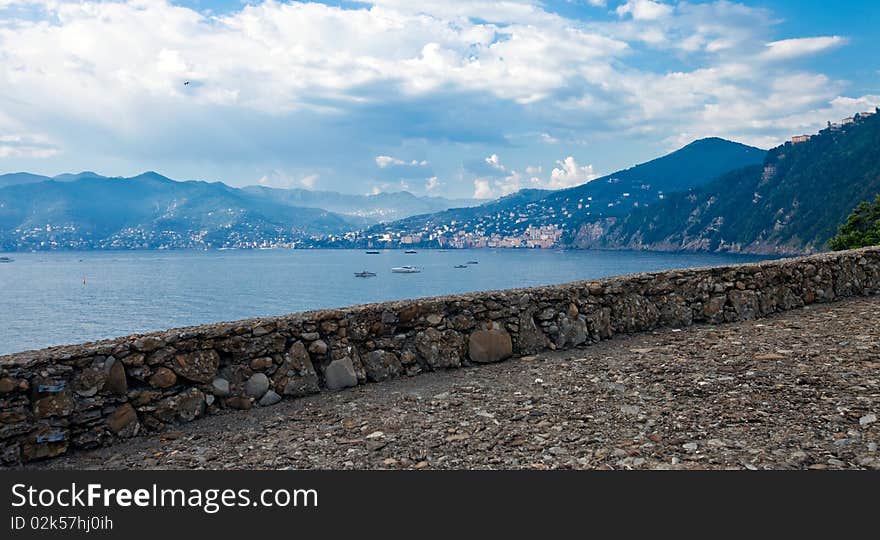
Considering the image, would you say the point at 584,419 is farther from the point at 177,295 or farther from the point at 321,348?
the point at 177,295

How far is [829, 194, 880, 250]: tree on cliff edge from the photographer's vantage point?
4334 cm

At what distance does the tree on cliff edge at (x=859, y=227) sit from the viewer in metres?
43.3

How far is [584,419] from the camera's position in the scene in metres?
5.34

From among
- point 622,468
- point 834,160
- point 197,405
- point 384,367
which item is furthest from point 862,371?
point 834,160

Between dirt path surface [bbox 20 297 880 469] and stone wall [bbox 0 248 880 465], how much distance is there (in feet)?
0.72

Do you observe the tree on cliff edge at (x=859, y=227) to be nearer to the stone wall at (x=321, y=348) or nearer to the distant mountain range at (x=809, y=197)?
the stone wall at (x=321, y=348)

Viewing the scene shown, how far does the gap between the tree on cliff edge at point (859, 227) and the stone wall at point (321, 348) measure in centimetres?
4152

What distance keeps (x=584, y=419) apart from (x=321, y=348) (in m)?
2.79

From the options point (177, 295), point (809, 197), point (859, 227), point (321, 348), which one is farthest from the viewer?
point (809, 197)

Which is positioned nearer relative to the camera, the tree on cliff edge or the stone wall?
the stone wall

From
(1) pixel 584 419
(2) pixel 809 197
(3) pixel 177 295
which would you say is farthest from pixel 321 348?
(2) pixel 809 197

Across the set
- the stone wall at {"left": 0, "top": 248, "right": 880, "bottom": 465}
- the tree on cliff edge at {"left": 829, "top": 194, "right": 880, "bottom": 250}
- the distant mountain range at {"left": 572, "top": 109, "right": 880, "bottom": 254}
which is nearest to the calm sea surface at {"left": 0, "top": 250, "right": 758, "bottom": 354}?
the tree on cliff edge at {"left": 829, "top": 194, "right": 880, "bottom": 250}

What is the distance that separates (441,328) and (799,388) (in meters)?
3.67

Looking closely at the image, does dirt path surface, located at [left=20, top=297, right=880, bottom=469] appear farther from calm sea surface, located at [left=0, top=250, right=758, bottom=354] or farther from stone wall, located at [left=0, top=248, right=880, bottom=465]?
calm sea surface, located at [left=0, top=250, right=758, bottom=354]
